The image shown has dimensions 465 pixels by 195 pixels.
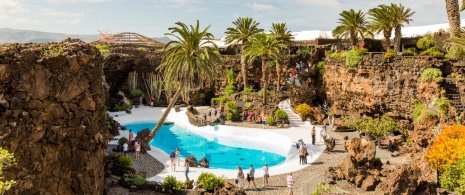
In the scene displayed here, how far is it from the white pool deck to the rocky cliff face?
8528 millimetres

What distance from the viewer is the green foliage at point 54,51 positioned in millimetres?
13930

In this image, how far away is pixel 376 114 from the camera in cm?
3478

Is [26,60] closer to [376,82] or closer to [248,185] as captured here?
[248,185]

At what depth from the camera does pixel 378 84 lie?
34688 mm

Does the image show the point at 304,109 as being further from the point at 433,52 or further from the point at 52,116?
the point at 52,116

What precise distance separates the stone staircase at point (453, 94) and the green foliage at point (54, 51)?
81.9ft

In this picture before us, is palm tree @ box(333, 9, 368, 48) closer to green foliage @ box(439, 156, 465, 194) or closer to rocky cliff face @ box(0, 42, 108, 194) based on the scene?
green foliage @ box(439, 156, 465, 194)

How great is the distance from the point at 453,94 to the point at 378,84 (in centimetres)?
682

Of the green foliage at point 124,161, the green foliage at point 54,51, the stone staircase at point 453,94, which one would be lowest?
the green foliage at point 124,161

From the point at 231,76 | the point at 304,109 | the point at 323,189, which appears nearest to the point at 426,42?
the point at 304,109

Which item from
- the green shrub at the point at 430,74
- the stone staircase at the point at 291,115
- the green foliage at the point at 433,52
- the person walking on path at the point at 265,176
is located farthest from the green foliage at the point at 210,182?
the green foliage at the point at 433,52

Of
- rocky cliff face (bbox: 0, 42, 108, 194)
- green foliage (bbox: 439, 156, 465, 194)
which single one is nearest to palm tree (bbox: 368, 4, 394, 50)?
green foliage (bbox: 439, 156, 465, 194)

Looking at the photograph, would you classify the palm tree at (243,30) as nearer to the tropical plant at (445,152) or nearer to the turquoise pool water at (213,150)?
the turquoise pool water at (213,150)

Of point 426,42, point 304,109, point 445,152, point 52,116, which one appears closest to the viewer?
point 52,116
